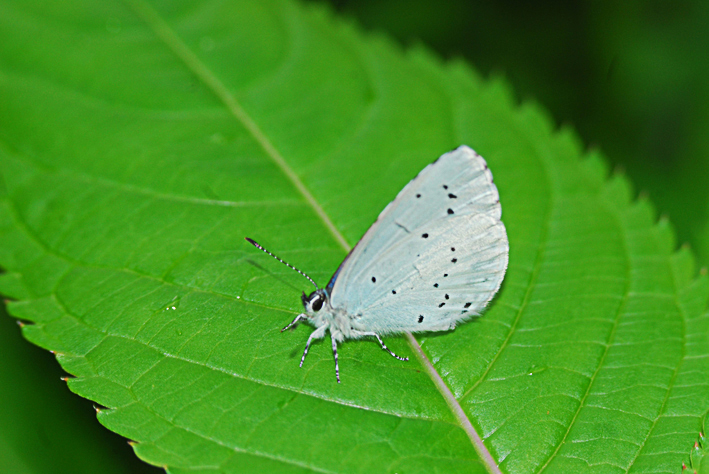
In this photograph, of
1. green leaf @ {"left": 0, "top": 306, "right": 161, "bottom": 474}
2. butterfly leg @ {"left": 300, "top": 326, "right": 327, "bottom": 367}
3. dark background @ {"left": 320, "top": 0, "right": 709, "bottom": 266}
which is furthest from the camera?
dark background @ {"left": 320, "top": 0, "right": 709, "bottom": 266}

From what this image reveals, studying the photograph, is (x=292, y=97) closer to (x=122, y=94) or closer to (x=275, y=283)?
(x=122, y=94)

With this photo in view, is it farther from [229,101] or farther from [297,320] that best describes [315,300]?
[229,101]

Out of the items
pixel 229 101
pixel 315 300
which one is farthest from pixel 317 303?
pixel 229 101

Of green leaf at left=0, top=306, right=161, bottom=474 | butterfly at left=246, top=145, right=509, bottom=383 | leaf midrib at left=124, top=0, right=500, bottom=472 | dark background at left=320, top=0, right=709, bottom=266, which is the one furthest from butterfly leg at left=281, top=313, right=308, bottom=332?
dark background at left=320, top=0, right=709, bottom=266

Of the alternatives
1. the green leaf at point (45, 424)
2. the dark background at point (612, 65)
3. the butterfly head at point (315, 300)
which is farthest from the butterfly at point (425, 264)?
the dark background at point (612, 65)

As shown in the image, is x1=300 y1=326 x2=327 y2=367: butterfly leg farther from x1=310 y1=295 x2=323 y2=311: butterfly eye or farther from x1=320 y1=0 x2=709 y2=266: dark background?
x1=320 y1=0 x2=709 y2=266: dark background

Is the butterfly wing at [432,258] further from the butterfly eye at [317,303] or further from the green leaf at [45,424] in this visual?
the green leaf at [45,424]

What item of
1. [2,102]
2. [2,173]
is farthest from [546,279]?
[2,102]

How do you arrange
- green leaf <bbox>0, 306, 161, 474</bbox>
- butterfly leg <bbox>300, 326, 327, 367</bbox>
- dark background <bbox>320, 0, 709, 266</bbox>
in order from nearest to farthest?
butterfly leg <bbox>300, 326, 327, 367</bbox> < green leaf <bbox>0, 306, 161, 474</bbox> < dark background <bbox>320, 0, 709, 266</bbox>
